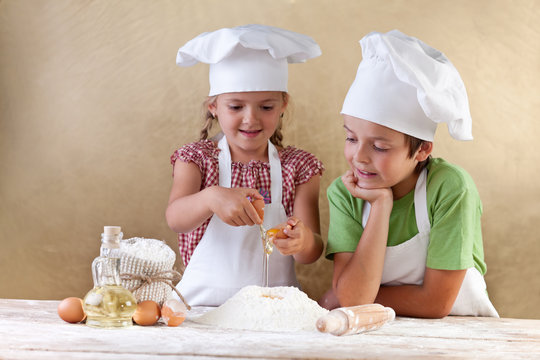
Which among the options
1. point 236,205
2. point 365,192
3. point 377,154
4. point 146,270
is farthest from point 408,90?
point 146,270

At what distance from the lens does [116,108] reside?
1922 mm

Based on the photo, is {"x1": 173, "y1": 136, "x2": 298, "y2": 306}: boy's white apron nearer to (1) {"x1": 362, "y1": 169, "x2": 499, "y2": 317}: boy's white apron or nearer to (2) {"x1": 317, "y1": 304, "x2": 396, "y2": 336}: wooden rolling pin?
(1) {"x1": 362, "y1": 169, "x2": 499, "y2": 317}: boy's white apron

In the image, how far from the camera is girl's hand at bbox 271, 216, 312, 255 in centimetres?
139

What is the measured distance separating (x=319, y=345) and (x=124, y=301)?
349 mm

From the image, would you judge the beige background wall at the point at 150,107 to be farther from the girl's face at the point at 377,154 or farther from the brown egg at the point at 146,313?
the brown egg at the point at 146,313

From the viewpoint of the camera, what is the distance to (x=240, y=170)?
1697mm

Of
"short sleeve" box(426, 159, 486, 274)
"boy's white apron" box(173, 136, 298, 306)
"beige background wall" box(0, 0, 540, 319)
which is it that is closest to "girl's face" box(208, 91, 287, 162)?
"boy's white apron" box(173, 136, 298, 306)

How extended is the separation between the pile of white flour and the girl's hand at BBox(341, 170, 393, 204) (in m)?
0.35

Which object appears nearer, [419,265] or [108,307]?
[108,307]

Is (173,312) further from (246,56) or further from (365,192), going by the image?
(246,56)

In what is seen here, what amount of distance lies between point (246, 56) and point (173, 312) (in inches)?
30.4

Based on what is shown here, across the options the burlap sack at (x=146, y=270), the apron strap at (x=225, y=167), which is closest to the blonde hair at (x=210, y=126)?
→ the apron strap at (x=225, y=167)

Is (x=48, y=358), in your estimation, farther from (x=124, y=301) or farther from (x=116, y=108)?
(x=116, y=108)

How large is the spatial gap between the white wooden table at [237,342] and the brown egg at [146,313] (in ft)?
0.06
